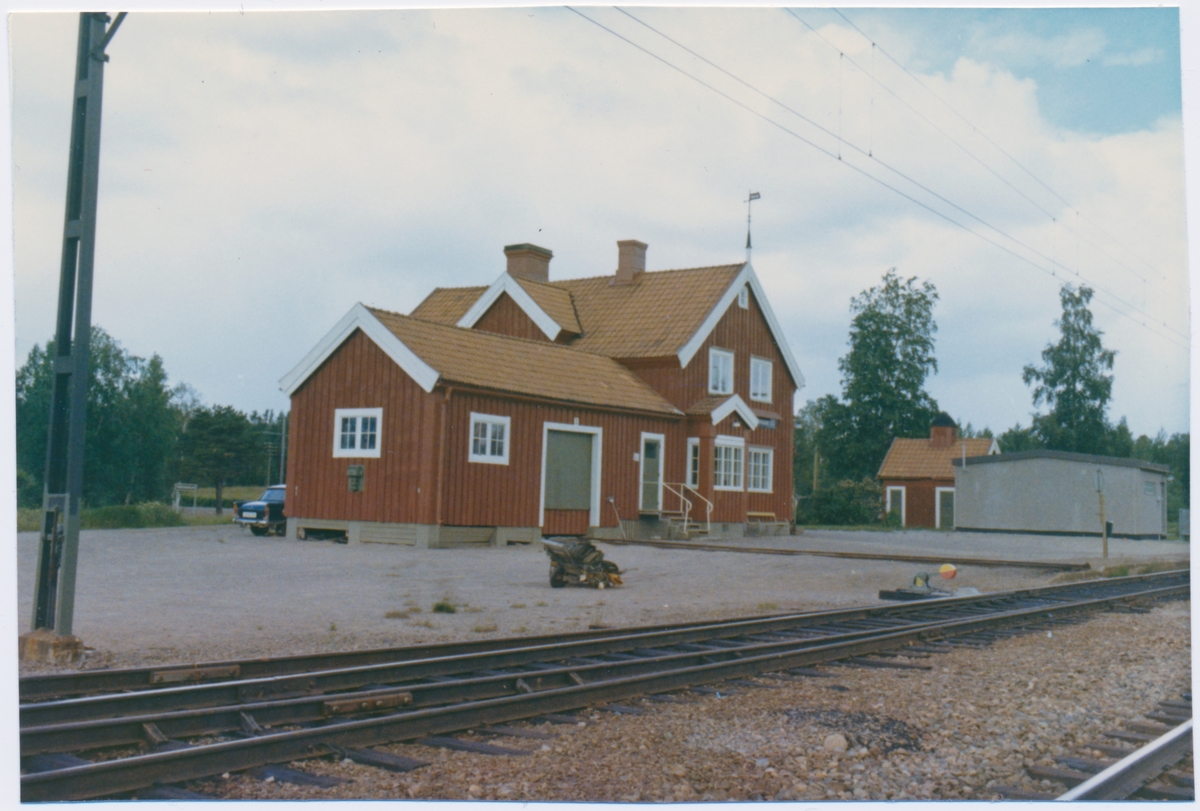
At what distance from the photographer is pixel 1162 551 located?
29.5 m

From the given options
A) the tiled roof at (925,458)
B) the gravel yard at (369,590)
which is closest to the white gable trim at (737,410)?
the gravel yard at (369,590)

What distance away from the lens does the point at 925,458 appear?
162ft

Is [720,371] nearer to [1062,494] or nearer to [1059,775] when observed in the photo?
[1062,494]

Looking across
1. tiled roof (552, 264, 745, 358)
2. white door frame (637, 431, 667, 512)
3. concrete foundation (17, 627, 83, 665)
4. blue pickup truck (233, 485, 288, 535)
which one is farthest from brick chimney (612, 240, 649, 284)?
concrete foundation (17, 627, 83, 665)

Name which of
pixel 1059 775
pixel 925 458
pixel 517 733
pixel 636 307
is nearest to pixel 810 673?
pixel 1059 775

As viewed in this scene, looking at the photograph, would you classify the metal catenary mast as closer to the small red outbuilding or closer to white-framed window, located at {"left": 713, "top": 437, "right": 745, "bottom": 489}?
white-framed window, located at {"left": 713, "top": 437, "right": 745, "bottom": 489}

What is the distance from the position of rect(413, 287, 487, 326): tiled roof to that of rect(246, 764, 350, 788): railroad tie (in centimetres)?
2699

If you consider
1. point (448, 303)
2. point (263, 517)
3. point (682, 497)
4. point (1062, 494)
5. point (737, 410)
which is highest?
point (448, 303)

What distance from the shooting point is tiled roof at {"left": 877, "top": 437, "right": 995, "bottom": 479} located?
159 ft

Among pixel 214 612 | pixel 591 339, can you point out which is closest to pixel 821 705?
pixel 214 612

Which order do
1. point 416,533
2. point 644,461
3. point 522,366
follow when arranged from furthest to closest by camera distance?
point 644,461 → point 522,366 → point 416,533

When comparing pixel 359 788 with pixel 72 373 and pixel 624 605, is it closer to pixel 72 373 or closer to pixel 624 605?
pixel 72 373

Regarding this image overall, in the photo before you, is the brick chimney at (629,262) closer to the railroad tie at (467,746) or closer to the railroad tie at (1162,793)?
the railroad tie at (467,746)

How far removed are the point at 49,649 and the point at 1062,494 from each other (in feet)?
116
